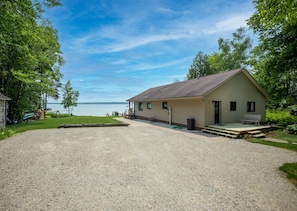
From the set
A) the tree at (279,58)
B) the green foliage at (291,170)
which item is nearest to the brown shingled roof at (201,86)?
the tree at (279,58)

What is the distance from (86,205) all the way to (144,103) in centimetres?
1935

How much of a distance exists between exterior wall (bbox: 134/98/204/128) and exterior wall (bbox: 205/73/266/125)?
55 centimetres

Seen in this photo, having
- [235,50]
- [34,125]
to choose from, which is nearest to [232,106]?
[34,125]

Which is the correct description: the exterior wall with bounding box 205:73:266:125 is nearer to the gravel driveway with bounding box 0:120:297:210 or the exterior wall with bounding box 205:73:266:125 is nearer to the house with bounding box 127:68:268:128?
the house with bounding box 127:68:268:128

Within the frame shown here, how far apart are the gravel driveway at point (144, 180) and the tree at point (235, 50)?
92.4 feet

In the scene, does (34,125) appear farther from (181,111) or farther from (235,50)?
(235,50)

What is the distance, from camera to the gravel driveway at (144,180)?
320cm

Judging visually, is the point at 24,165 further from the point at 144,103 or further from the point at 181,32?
the point at 144,103

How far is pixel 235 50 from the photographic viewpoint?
3088cm

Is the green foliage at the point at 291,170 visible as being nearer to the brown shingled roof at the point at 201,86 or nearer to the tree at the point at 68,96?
the brown shingled roof at the point at 201,86

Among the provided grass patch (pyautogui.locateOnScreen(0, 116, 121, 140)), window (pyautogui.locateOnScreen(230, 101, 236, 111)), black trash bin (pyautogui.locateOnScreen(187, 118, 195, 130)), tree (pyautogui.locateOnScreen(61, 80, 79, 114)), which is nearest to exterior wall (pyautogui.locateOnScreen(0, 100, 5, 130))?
grass patch (pyautogui.locateOnScreen(0, 116, 121, 140))

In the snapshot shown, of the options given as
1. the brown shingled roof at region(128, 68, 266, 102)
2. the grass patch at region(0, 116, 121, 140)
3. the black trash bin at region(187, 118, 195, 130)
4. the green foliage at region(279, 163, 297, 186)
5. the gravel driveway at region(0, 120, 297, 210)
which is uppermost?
the brown shingled roof at region(128, 68, 266, 102)

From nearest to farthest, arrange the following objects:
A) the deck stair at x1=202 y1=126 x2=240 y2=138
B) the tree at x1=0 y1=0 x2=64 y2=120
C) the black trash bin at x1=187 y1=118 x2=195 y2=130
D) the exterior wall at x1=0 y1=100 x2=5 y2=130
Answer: the tree at x1=0 y1=0 x2=64 y2=120, the deck stair at x1=202 y1=126 x2=240 y2=138, the black trash bin at x1=187 y1=118 x2=195 y2=130, the exterior wall at x1=0 y1=100 x2=5 y2=130

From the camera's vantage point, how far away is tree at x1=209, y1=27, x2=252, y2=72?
99.2 feet
